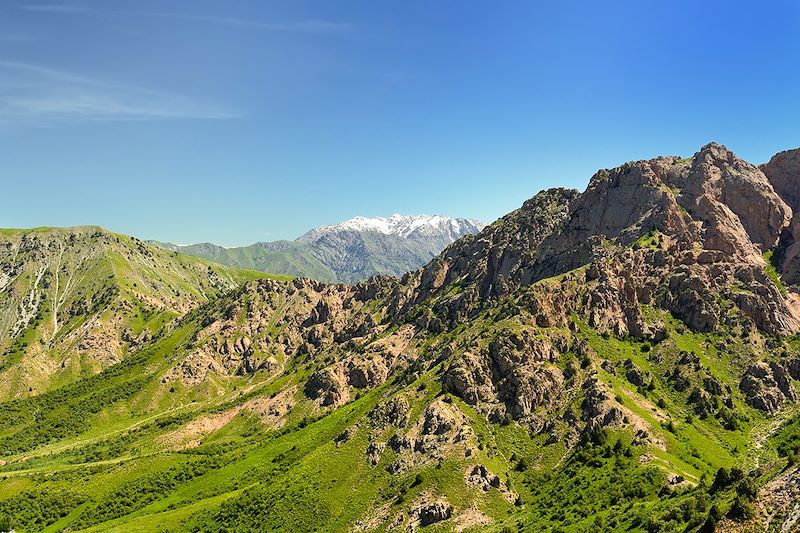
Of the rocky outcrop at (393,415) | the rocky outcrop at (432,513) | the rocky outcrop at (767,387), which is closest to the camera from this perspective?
the rocky outcrop at (432,513)

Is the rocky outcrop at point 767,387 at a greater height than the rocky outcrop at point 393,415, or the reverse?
the rocky outcrop at point 393,415

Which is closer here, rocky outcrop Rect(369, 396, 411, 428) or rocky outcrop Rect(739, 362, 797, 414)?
rocky outcrop Rect(739, 362, 797, 414)

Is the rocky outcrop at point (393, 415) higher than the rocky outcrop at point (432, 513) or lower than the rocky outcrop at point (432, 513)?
higher

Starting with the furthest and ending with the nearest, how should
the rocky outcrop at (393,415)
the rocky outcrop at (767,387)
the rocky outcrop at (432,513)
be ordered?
1. the rocky outcrop at (393,415)
2. the rocky outcrop at (767,387)
3. the rocky outcrop at (432,513)

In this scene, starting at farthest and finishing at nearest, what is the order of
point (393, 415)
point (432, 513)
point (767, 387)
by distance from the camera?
point (393, 415)
point (767, 387)
point (432, 513)

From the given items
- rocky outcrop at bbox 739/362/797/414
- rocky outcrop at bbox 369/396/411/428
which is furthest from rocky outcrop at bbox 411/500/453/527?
rocky outcrop at bbox 739/362/797/414

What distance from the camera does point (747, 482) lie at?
295 ft

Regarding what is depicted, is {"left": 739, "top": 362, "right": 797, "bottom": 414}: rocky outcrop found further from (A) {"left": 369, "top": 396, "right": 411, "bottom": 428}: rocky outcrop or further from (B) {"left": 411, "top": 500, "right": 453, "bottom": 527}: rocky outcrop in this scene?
(A) {"left": 369, "top": 396, "right": 411, "bottom": 428}: rocky outcrop

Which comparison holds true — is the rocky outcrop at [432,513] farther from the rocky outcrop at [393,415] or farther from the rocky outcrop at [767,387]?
the rocky outcrop at [767,387]

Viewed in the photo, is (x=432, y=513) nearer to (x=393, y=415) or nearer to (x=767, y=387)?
(x=393, y=415)

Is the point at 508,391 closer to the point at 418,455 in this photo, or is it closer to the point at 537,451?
the point at 537,451

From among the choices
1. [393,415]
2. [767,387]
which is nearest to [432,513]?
[393,415]

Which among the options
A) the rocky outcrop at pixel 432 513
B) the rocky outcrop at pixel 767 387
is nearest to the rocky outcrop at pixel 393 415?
the rocky outcrop at pixel 432 513

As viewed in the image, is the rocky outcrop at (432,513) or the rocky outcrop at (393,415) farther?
the rocky outcrop at (393,415)
